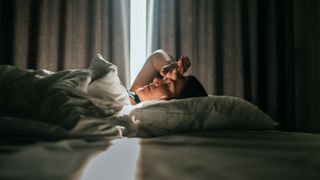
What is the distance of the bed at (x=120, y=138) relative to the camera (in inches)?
19.2

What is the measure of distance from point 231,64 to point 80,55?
3.81ft

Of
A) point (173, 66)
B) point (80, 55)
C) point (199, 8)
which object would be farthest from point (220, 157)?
point (199, 8)

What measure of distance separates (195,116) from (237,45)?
5.07 feet

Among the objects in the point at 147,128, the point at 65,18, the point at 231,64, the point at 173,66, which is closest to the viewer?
the point at 147,128

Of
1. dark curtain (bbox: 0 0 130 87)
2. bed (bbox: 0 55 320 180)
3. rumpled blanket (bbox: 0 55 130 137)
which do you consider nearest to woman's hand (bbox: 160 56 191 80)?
bed (bbox: 0 55 320 180)

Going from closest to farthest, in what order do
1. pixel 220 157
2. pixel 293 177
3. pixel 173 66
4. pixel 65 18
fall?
pixel 293 177, pixel 220 157, pixel 173 66, pixel 65 18

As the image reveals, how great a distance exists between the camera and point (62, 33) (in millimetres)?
2285

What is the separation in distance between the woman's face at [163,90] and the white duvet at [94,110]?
0.91 ft

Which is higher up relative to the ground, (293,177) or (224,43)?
(224,43)

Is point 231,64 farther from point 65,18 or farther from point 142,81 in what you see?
point 65,18

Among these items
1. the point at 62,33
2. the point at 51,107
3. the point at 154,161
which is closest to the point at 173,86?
the point at 51,107

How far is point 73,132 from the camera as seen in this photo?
845 millimetres

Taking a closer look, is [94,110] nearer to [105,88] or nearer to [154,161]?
[105,88]

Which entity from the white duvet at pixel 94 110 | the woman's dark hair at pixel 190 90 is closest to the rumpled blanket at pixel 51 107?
the white duvet at pixel 94 110
